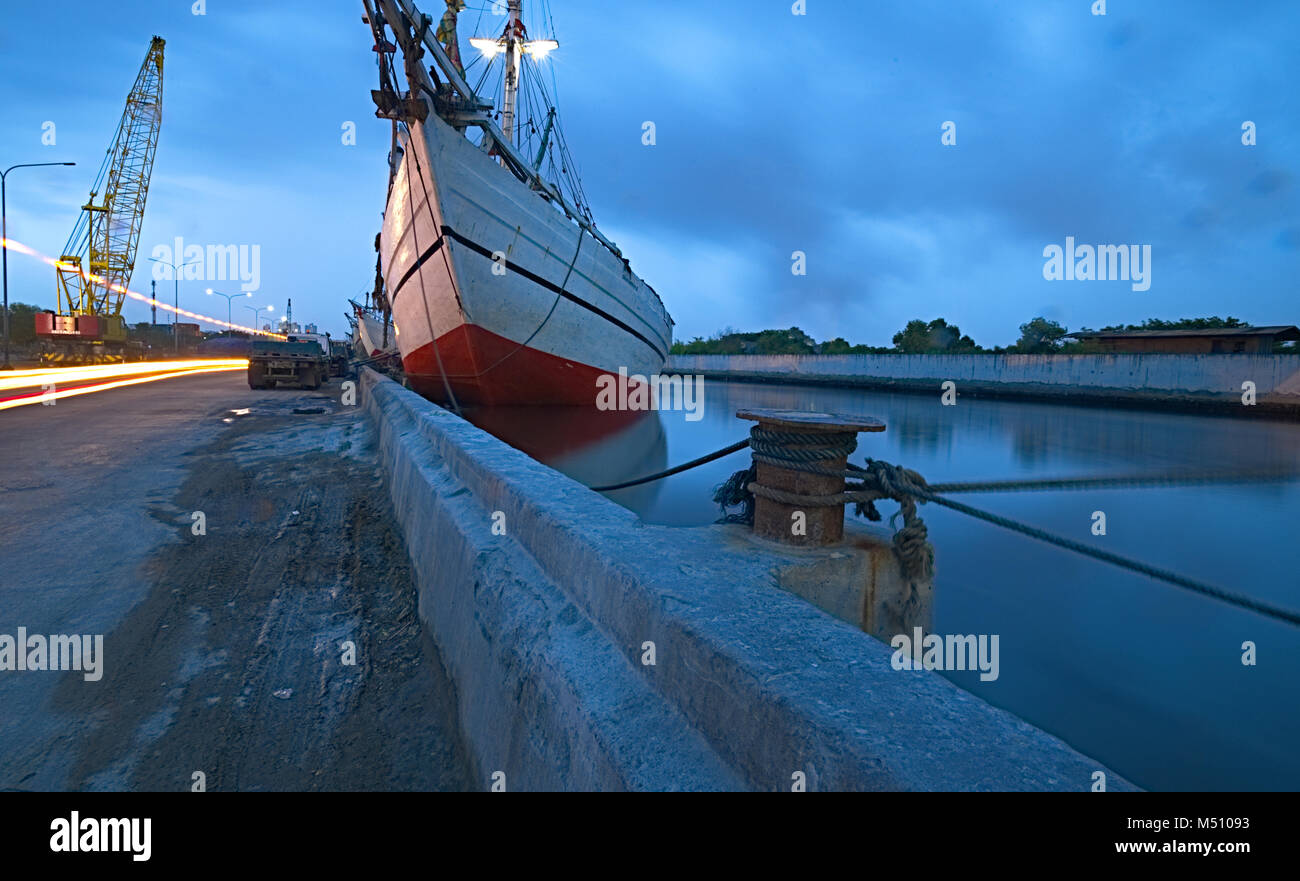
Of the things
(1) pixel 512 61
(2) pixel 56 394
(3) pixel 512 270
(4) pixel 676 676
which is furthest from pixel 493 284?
(1) pixel 512 61

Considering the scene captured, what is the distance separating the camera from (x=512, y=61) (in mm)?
23484

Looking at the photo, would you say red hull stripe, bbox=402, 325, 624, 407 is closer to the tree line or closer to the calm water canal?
the calm water canal

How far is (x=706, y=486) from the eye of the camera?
31.1 ft

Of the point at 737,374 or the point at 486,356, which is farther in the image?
the point at 737,374

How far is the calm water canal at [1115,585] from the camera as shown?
3.46m

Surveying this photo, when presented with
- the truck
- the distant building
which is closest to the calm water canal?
the truck

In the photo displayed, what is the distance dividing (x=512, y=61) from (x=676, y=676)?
86.4 ft

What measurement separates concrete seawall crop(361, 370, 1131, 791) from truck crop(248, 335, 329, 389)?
18.9m

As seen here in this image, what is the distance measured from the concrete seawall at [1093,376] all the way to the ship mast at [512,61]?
22213mm

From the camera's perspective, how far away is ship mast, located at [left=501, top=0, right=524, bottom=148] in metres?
23.2

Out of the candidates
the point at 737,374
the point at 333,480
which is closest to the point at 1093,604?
the point at 333,480

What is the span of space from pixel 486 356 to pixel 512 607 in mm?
11098

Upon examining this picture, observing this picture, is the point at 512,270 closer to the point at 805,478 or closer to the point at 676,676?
the point at 805,478
